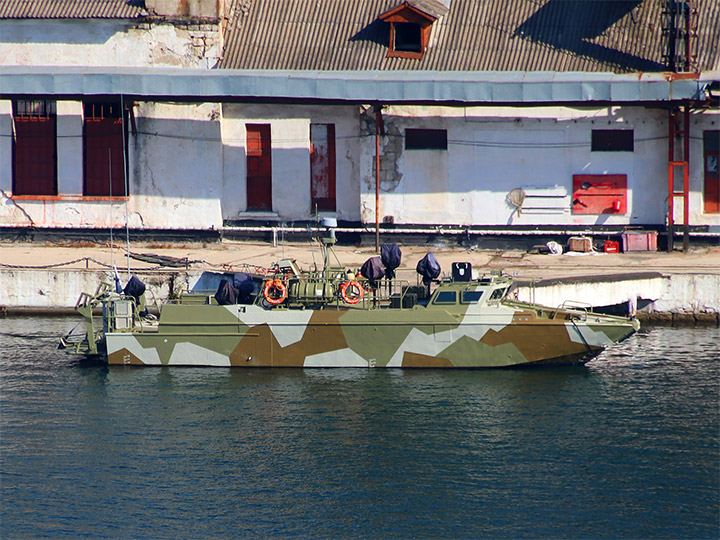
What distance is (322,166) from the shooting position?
155 ft

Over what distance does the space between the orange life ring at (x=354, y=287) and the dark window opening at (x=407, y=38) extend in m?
17.5

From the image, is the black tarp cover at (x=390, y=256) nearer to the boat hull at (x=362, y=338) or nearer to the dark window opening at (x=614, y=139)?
the boat hull at (x=362, y=338)

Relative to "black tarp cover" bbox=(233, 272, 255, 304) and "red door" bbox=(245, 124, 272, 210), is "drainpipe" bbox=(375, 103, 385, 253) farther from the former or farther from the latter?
"black tarp cover" bbox=(233, 272, 255, 304)

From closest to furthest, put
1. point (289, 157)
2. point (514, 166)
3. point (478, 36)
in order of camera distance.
Answer: point (514, 166) → point (289, 157) → point (478, 36)

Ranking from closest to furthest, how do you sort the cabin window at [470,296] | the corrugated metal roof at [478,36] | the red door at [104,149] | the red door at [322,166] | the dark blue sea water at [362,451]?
the dark blue sea water at [362,451] → the cabin window at [470,296] → the corrugated metal roof at [478,36] → the red door at [104,149] → the red door at [322,166]

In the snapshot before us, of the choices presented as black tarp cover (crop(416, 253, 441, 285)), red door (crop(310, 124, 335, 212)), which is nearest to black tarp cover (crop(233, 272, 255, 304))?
black tarp cover (crop(416, 253, 441, 285))

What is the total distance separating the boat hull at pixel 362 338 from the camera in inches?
1232

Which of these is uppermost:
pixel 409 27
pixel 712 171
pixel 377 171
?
pixel 409 27

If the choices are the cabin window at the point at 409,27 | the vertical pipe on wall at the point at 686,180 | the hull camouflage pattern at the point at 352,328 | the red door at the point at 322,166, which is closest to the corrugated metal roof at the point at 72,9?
the red door at the point at 322,166

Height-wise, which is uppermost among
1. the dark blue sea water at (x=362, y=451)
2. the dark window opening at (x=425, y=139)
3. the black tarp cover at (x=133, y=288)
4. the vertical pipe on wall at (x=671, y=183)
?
the dark window opening at (x=425, y=139)

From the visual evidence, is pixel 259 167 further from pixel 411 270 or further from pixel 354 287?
pixel 354 287

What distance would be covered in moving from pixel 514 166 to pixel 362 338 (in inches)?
640

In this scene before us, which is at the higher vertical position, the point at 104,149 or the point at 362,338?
the point at 104,149

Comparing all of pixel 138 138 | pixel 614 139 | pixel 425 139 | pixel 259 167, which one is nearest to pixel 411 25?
pixel 425 139
